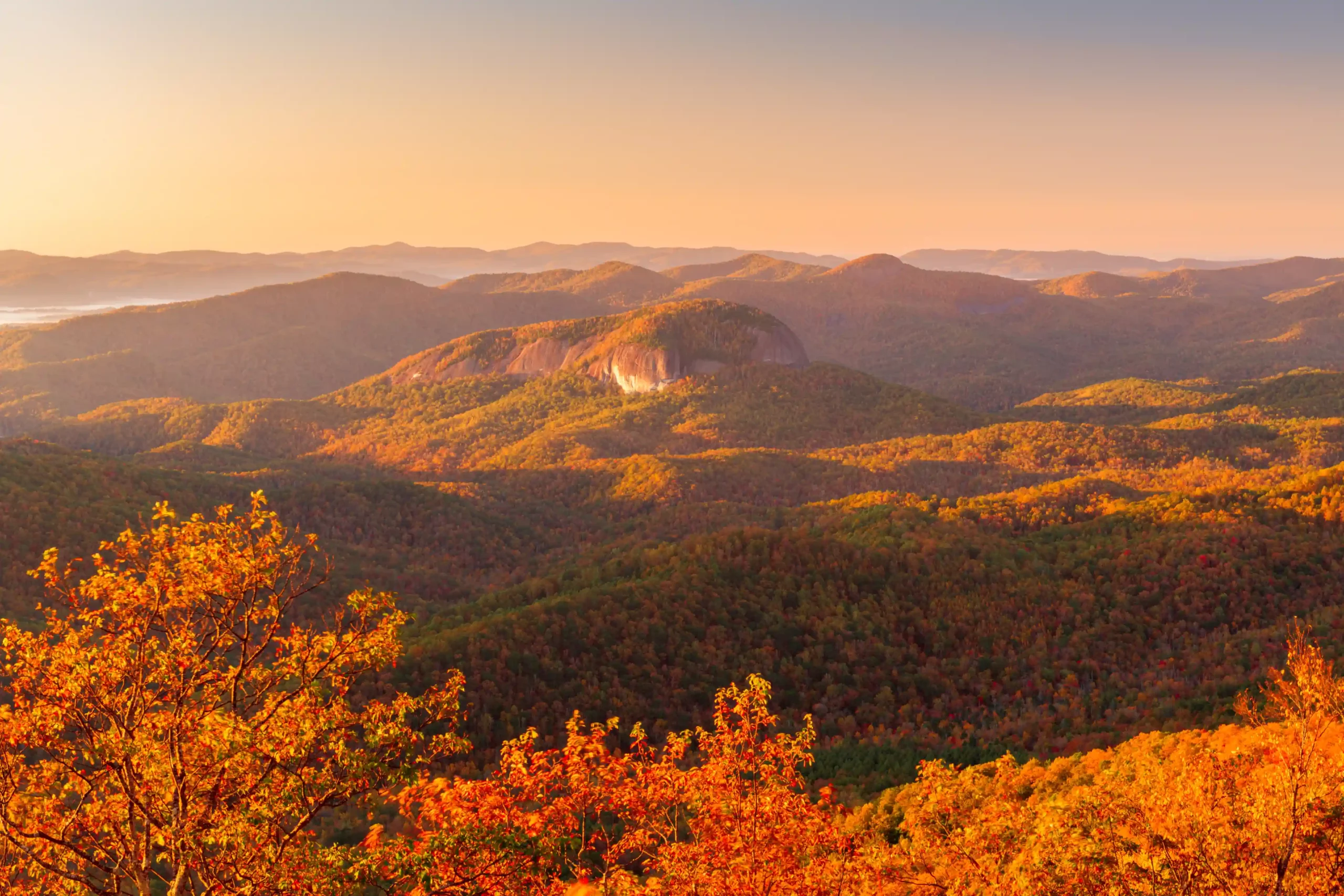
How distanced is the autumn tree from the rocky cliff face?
463ft

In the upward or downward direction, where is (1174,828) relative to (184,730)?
downward

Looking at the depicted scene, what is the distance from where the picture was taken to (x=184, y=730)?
38.0ft

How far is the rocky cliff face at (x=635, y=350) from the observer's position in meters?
157

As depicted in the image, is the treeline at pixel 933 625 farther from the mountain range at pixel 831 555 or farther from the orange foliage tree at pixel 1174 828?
the orange foliage tree at pixel 1174 828

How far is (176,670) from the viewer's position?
39.5ft

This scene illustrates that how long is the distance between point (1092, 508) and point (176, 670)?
208 ft

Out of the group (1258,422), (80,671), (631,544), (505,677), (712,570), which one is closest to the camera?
(80,671)

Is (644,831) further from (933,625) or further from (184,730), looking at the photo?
(933,625)

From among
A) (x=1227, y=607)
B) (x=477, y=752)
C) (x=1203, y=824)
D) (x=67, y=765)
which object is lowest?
(x=477, y=752)

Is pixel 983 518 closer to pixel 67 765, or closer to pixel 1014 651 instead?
pixel 1014 651

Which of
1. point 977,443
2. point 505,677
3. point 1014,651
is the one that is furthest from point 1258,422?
point 505,677

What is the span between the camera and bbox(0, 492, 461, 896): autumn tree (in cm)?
1133

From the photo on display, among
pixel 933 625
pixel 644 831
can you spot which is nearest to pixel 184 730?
pixel 644 831

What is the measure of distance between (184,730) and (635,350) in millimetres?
149599
